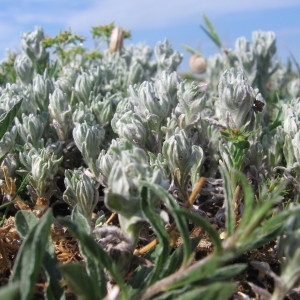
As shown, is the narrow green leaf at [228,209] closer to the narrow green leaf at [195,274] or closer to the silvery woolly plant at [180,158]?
the narrow green leaf at [195,274]

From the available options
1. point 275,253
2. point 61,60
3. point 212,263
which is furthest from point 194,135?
point 61,60

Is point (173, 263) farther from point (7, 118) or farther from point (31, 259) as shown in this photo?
point (7, 118)

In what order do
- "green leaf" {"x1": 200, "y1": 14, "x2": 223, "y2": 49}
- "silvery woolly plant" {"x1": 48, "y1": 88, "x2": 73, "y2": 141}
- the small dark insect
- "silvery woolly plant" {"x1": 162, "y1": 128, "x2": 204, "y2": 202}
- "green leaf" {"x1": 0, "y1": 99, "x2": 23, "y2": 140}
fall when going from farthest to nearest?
"green leaf" {"x1": 200, "y1": 14, "x2": 223, "y2": 49}
"silvery woolly plant" {"x1": 48, "y1": 88, "x2": 73, "y2": 141}
the small dark insect
"silvery woolly plant" {"x1": 162, "y1": 128, "x2": 204, "y2": 202}
"green leaf" {"x1": 0, "y1": 99, "x2": 23, "y2": 140}

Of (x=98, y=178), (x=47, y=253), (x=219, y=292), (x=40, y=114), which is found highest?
(x=40, y=114)

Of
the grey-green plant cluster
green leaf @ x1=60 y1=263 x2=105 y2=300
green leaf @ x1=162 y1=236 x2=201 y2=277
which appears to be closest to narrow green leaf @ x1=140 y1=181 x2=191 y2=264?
the grey-green plant cluster

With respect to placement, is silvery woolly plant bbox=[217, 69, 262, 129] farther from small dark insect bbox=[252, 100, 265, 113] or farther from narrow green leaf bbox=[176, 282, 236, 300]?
narrow green leaf bbox=[176, 282, 236, 300]

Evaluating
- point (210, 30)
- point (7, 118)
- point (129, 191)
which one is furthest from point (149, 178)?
point (210, 30)

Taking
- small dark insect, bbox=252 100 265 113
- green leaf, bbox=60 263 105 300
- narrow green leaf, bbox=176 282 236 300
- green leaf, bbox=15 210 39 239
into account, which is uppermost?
small dark insect, bbox=252 100 265 113

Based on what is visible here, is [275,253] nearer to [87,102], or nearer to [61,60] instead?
[87,102]
